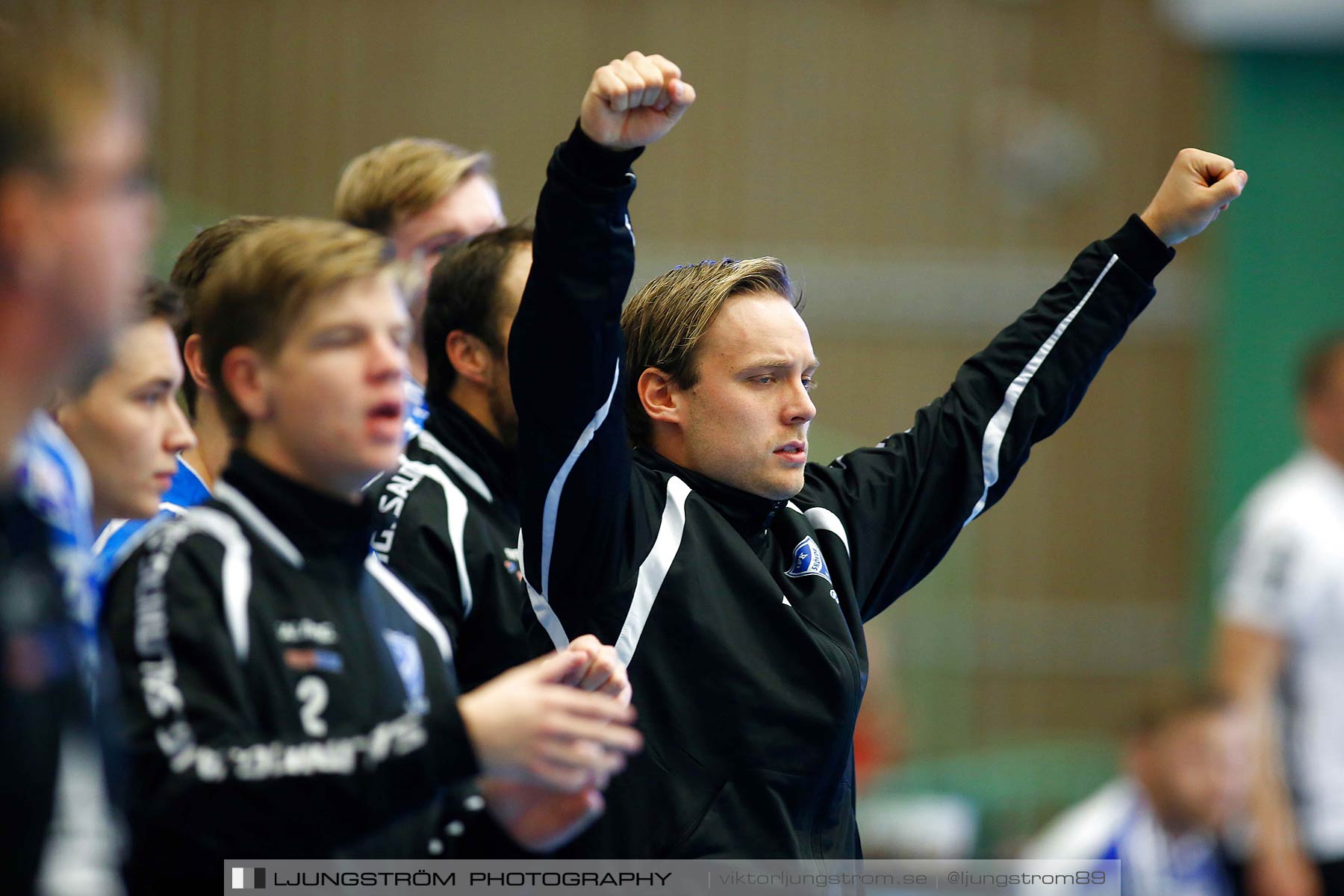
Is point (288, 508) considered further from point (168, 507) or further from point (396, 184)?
point (396, 184)

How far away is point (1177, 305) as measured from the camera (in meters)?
9.97

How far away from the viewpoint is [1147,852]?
550 cm

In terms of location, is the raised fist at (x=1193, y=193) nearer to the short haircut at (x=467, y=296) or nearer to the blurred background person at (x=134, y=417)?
the short haircut at (x=467, y=296)

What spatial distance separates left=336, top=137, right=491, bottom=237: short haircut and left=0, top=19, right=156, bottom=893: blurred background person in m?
1.88

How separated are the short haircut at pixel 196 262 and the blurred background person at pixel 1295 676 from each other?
4123 mm

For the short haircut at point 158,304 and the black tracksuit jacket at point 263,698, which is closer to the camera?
the black tracksuit jacket at point 263,698

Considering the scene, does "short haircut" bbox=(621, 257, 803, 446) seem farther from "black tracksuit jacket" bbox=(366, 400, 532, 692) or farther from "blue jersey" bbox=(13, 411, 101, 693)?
"blue jersey" bbox=(13, 411, 101, 693)

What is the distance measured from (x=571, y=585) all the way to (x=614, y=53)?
7895mm

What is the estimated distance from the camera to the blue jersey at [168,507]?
2.70 metres

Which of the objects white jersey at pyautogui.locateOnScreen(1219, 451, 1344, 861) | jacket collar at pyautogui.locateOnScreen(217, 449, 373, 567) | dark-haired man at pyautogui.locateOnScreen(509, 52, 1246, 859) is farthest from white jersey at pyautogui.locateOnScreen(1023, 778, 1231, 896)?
jacket collar at pyautogui.locateOnScreen(217, 449, 373, 567)

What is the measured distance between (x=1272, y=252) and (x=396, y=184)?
787 cm

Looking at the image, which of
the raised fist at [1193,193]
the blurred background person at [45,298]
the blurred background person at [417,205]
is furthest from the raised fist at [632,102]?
the blurred background person at [417,205]

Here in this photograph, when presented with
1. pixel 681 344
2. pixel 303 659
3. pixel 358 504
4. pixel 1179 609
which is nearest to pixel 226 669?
pixel 303 659

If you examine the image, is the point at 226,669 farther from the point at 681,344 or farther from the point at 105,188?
the point at 681,344
